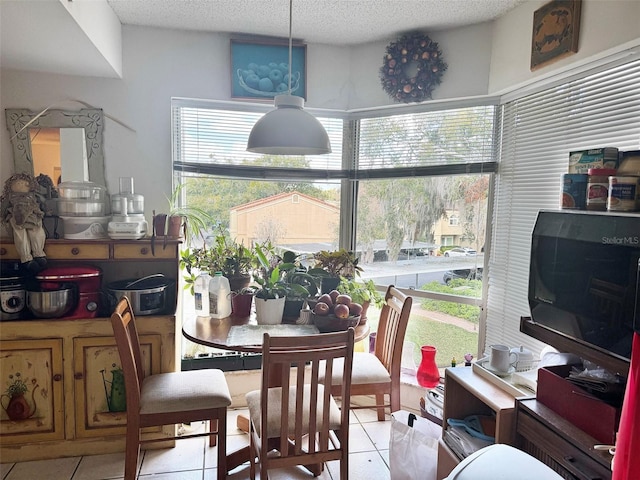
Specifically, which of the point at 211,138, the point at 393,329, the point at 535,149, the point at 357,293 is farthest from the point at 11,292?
the point at 535,149

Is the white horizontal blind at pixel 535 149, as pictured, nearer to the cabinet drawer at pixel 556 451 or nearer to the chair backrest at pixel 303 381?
the cabinet drawer at pixel 556 451

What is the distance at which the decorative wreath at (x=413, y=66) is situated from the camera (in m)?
2.71

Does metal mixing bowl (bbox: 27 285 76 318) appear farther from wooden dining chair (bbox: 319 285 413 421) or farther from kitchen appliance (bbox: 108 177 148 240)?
wooden dining chair (bbox: 319 285 413 421)

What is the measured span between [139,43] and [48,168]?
0.94m

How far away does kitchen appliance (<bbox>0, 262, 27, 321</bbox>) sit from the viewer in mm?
2248

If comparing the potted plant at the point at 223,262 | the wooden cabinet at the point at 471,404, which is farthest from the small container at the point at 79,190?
the wooden cabinet at the point at 471,404

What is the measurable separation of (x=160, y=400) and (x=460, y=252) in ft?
6.49

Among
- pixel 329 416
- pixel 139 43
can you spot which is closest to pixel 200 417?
pixel 329 416

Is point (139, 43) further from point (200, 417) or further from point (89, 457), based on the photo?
point (89, 457)

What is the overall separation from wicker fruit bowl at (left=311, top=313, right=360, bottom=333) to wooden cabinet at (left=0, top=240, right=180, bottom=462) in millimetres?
820

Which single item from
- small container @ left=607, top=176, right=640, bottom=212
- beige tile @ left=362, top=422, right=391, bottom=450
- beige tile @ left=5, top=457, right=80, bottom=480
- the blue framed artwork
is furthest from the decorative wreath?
beige tile @ left=5, top=457, right=80, bottom=480

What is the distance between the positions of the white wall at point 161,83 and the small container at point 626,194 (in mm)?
1302

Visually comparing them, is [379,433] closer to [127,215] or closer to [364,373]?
[364,373]

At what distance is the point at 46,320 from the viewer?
2.29m
